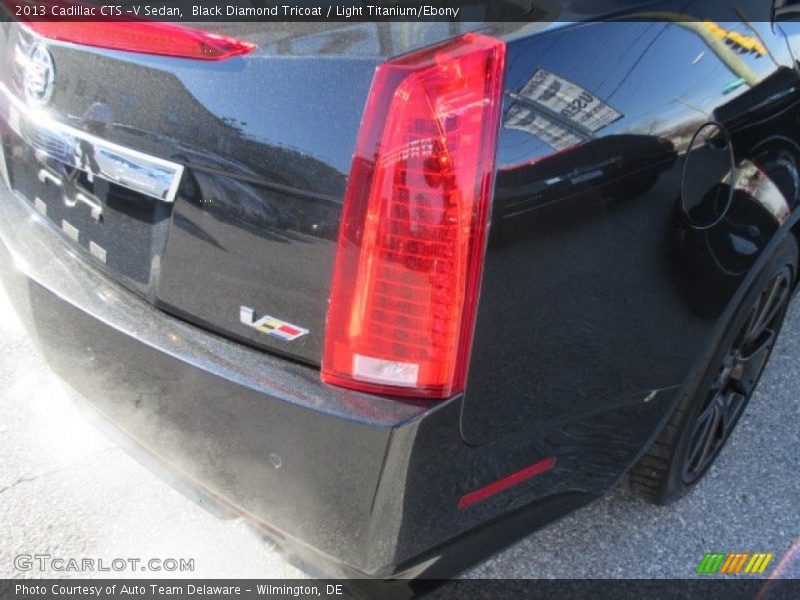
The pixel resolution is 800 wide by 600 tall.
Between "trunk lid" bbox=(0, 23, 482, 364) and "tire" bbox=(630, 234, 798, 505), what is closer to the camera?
"trunk lid" bbox=(0, 23, 482, 364)

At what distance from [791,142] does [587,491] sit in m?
1.03

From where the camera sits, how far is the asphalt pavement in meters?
Result: 2.33

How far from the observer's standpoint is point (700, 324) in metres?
2.08

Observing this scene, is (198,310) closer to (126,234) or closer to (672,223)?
(126,234)

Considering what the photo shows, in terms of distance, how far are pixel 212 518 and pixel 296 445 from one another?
3.28 ft

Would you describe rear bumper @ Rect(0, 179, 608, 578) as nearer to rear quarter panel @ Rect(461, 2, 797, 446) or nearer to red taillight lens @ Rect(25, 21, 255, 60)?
rear quarter panel @ Rect(461, 2, 797, 446)

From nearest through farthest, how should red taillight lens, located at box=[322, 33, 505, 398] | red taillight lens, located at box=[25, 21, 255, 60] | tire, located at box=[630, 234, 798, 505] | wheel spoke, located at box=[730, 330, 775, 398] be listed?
red taillight lens, located at box=[322, 33, 505, 398], red taillight lens, located at box=[25, 21, 255, 60], tire, located at box=[630, 234, 798, 505], wheel spoke, located at box=[730, 330, 775, 398]

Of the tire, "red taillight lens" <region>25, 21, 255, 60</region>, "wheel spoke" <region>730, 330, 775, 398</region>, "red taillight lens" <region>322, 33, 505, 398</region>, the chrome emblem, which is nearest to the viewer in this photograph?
"red taillight lens" <region>322, 33, 505, 398</region>

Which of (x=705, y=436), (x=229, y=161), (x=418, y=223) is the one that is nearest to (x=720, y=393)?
(x=705, y=436)

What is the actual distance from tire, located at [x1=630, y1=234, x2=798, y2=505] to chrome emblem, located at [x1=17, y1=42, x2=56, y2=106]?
1716 millimetres

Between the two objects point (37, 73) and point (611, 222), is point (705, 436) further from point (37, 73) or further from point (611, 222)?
point (37, 73)

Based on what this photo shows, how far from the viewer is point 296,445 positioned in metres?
1.55

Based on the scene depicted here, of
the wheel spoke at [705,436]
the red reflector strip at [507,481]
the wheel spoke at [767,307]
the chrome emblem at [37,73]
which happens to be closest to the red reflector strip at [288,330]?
the red reflector strip at [507,481]

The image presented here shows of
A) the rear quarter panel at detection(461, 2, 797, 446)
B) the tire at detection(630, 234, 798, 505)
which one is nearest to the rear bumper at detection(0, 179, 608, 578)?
the rear quarter panel at detection(461, 2, 797, 446)
